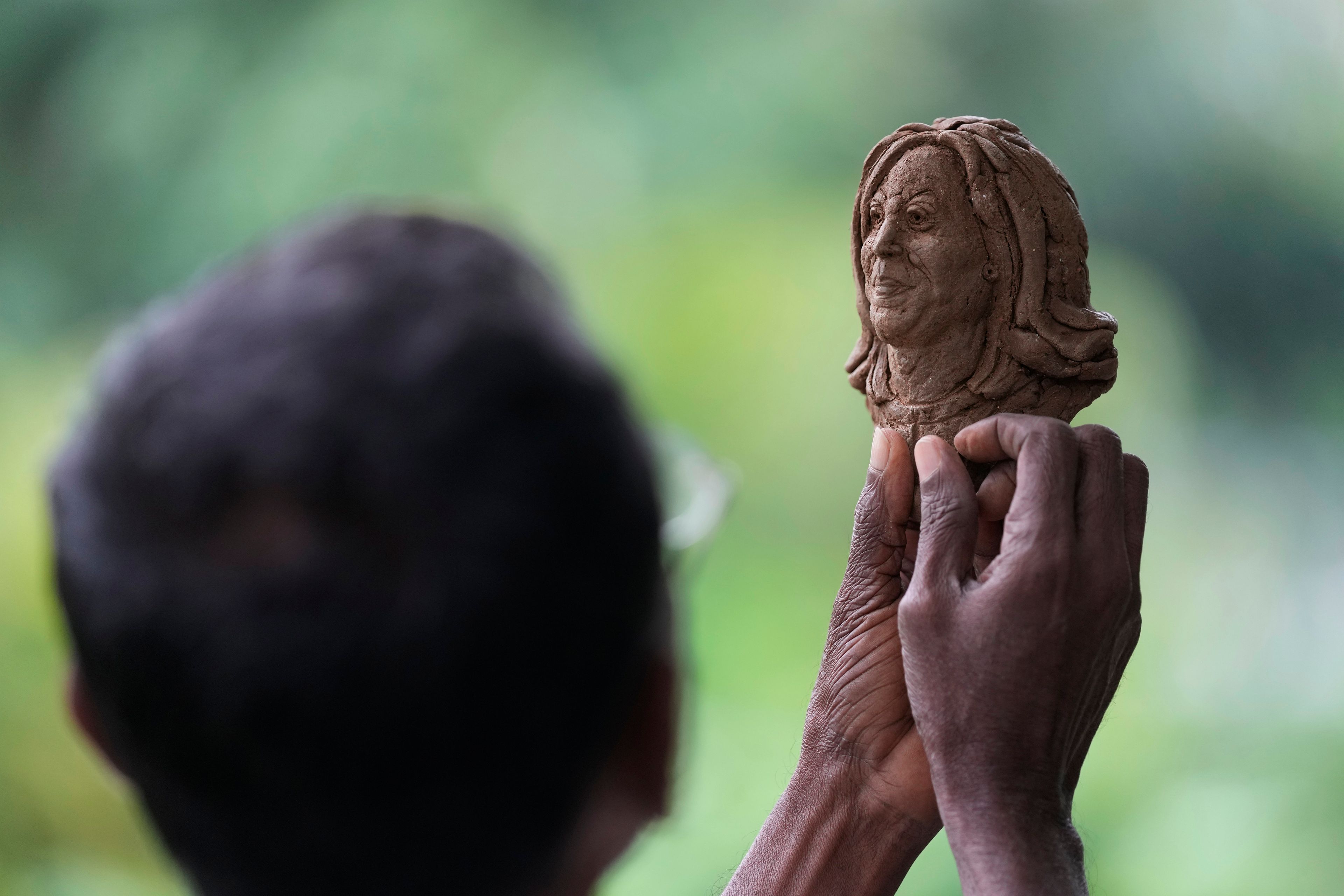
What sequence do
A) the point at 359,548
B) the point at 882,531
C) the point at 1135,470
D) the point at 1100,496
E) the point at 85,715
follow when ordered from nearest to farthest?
the point at 359,548
the point at 85,715
the point at 1100,496
the point at 1135,470
the point at 882,531

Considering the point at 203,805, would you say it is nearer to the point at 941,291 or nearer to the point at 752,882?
the point at 752,882

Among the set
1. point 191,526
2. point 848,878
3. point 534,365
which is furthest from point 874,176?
point 191,526

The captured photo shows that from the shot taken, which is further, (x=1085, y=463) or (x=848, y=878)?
(x=848, y=878)

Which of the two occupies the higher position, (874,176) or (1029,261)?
(874,176)

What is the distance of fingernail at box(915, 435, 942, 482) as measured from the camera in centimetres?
220

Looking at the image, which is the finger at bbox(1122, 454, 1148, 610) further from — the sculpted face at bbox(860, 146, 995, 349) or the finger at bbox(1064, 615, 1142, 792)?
the sculpted face at bbox(860, 146, 995, 349)

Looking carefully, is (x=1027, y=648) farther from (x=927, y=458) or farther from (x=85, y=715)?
(x=85, y=715)

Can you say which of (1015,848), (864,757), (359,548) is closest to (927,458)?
(864,757)

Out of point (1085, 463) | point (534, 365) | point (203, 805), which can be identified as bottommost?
point (203, 805)

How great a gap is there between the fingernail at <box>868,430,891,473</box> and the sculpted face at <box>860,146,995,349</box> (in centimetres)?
23

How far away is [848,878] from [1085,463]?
960 mm

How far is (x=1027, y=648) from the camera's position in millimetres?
1872

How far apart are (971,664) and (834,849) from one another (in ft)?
1.86

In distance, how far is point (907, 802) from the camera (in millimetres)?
2199
